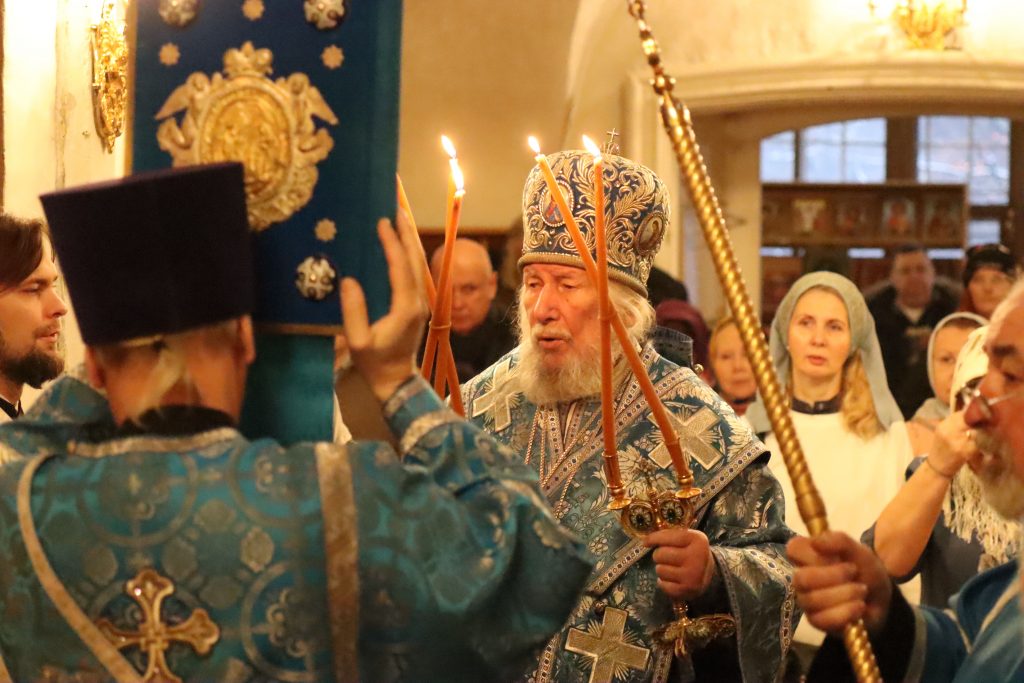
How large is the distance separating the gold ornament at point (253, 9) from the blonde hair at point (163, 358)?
17.1 inches

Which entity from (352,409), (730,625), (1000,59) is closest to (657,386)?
(730,625)

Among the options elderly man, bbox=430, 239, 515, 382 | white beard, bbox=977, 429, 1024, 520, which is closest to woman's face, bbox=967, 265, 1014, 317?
elderly man, bbox=430, 239, 515, 382

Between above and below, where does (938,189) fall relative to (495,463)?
above

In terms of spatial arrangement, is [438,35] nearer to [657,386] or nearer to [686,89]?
[686,89]

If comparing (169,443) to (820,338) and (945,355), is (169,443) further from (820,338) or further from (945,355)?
(945,355)

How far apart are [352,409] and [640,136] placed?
22.8ft

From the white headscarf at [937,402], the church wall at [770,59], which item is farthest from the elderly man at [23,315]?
the church wall at [770,59]

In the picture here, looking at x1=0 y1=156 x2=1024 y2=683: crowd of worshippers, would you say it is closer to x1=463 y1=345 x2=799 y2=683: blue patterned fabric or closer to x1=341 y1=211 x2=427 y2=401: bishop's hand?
x1=341 y1=211 x2=427 y2=401: bishop's hand

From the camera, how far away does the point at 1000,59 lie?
911 cm

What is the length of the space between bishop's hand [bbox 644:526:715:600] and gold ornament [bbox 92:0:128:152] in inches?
111

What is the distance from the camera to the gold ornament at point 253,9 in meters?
2.19

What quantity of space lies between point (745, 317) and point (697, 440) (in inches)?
48.0

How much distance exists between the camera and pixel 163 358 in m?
2.08

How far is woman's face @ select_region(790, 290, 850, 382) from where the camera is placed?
18.0 feet
